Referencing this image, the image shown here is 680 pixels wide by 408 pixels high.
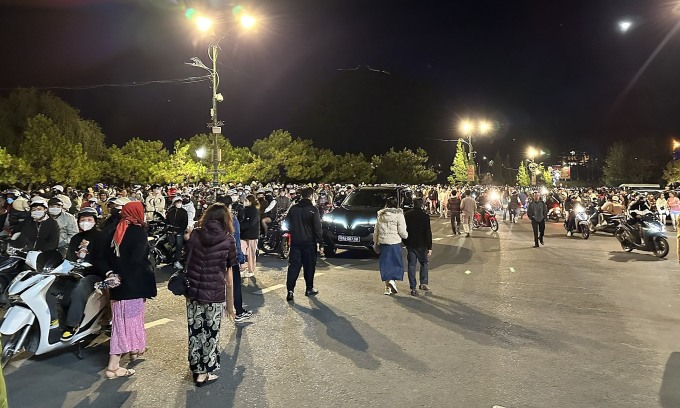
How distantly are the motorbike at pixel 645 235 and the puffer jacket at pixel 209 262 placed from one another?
12.7 m

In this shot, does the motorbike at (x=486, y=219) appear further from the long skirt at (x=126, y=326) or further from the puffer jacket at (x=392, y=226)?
the long skirt at (x=126, y=326)

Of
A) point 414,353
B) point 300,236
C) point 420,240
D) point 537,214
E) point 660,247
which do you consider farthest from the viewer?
point 537,214

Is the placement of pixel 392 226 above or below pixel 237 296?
above

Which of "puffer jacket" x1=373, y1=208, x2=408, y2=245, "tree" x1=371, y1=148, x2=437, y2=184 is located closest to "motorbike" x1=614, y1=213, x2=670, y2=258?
"puffer jacket" x1=373, y1=208, x2=408, y2=245

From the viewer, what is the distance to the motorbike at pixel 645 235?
13469 millimetres

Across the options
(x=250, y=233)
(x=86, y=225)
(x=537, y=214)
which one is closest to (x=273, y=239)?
(x=250, y=233)

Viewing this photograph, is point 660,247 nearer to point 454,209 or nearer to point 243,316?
point 454,209

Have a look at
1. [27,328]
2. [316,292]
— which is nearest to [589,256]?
[316,292]

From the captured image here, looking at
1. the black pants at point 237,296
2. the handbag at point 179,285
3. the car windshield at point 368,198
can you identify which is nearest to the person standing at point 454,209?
the car windshield at point 368,198

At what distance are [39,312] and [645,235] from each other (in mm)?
14377

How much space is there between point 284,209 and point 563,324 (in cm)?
1049

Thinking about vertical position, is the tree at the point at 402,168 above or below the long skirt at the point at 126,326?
above

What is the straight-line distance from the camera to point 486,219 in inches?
903

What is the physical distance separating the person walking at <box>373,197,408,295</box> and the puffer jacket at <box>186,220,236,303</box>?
419 cm
